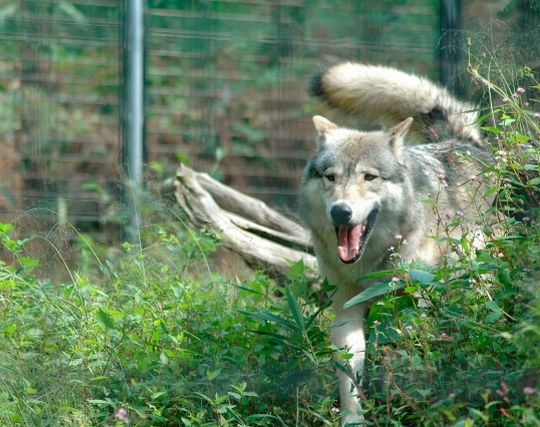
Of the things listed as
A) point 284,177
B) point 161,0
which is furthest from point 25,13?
point 284,177

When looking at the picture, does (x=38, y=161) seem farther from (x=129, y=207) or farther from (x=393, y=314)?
(x=393, y=314)

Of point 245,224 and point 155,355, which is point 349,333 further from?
point 245,224

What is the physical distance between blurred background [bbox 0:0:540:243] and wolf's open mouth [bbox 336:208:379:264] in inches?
119

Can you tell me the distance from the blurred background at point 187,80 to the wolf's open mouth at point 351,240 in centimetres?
303

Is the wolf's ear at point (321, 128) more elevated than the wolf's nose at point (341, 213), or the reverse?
the wolf's ear at point (321, 128)

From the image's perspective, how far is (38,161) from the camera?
26.9ft

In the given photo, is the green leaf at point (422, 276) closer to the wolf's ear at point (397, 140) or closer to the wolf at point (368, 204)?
the wolf at point (368, 204)

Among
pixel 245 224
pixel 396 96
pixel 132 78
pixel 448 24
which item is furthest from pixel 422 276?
pixel 132 78

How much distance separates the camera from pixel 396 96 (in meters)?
5.64

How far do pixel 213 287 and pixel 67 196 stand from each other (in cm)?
344

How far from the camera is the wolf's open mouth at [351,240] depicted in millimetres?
4406

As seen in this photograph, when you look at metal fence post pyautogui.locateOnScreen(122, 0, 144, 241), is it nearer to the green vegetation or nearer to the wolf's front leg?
the green vegetation

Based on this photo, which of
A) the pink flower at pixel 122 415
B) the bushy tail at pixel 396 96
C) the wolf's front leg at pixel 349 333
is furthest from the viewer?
the bushy tail at pixel 396 96

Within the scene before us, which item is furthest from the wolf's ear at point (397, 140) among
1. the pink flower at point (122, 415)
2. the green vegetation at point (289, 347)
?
the pink flower at point (122, 415)
